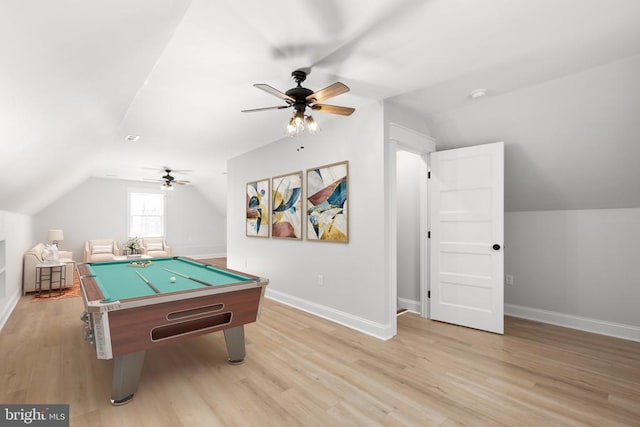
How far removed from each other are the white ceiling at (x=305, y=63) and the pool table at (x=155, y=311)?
1.25 meters

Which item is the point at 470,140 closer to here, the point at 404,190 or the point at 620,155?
the point at 404,190

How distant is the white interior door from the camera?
329cm

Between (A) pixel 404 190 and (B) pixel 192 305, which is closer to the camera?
(B) pixel 192 305

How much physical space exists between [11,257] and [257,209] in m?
3.49

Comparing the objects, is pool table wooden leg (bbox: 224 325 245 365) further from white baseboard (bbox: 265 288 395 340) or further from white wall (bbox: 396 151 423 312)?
white wall (bbox: 396 151 423 312)

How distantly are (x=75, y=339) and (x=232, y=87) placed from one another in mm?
A: 3096

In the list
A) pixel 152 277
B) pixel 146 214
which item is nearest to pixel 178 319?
pixel 152 277

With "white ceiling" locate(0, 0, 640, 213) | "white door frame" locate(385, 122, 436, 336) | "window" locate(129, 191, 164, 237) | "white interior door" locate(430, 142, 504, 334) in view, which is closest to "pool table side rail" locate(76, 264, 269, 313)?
"white ceiling" locate(0, 0, 640, 213)

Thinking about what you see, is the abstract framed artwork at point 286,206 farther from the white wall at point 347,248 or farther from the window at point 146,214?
the window at point 146,214

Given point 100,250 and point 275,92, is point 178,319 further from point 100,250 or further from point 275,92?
point 100,250

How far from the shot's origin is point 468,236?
3.50 metres

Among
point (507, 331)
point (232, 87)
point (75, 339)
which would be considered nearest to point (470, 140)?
→ point (507, 331)

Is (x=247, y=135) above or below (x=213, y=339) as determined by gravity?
above

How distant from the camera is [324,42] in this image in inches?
84.9
